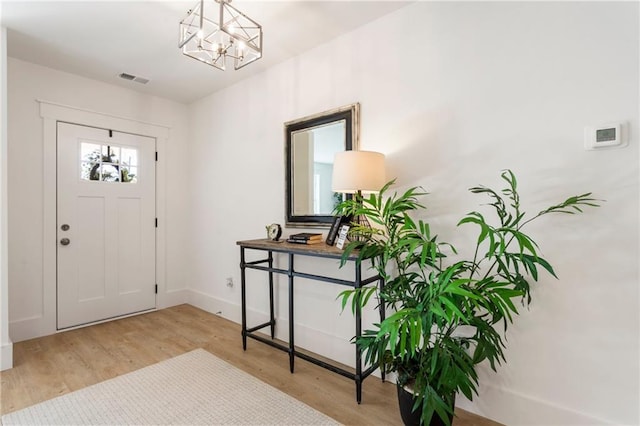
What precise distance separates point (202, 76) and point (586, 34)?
10.0 feet

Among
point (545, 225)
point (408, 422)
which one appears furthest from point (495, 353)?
point (545, 225)

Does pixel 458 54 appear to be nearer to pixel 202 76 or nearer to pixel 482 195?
pixel 482 195

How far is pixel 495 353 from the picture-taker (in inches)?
58.3

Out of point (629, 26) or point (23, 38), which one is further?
point (23, 38)

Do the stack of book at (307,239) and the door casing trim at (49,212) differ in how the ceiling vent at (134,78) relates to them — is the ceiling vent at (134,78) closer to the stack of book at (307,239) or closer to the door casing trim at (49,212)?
the door casing trim at (49,212)

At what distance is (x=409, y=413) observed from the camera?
167 centimetres

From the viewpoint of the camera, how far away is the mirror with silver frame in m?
2.47

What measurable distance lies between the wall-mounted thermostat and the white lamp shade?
1040mm

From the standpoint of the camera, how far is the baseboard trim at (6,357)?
93.1 inches

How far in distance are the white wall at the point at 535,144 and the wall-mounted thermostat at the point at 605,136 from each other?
1.5 inches

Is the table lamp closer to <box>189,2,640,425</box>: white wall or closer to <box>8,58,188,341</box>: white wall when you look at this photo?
<box>189,2,640,425</box>: white wall

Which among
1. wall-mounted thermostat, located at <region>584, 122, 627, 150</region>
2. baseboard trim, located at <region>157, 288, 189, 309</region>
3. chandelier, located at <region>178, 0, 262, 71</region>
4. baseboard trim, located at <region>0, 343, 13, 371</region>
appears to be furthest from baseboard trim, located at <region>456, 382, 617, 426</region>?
baseboard trim, located at <region>157, 288, 189, 309</region>

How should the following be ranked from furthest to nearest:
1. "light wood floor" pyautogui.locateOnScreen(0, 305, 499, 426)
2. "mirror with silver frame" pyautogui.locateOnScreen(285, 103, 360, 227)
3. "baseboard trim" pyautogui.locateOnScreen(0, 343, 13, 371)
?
"mirror with silver frame" pyautogui.locateOnScreen(285, 103, 360, 227) → "baseboard trim" pyautogui.locateOnScreen(0, 343, 13, 371) → "light wood floor" pyautogui.locateOnScreen(0, 305, 499, 426)

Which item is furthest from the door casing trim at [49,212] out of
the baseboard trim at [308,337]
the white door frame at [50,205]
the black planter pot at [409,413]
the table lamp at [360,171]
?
the black planter pot at [409,413]
